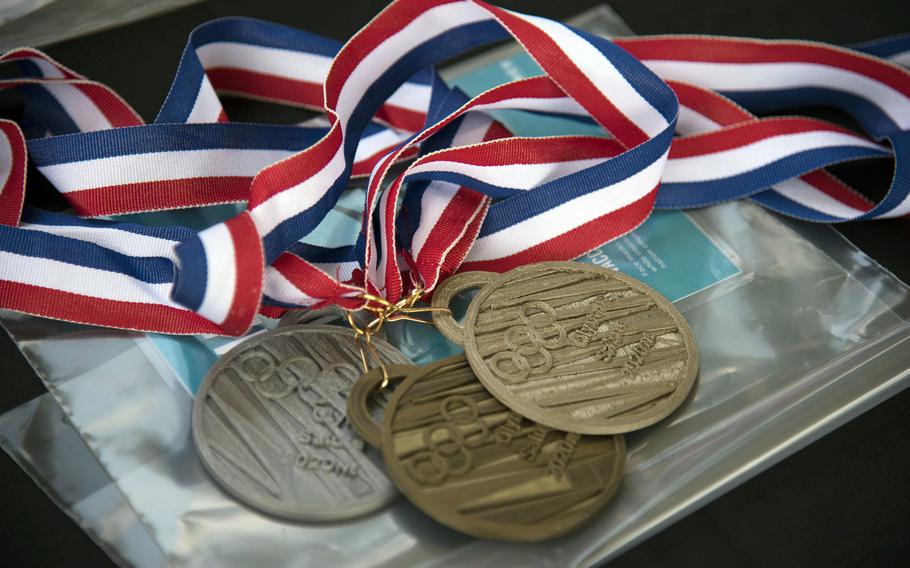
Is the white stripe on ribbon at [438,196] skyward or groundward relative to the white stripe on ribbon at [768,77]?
skyward

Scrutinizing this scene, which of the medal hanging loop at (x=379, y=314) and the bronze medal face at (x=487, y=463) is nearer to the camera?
the bronze medal face at (x=487, y=463)

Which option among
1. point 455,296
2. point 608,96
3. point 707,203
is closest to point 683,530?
point 455,296

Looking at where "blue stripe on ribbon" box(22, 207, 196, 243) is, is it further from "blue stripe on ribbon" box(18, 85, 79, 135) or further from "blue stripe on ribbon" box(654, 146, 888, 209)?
"blue stripe on ribbon" box(654, 146, 888, 209)

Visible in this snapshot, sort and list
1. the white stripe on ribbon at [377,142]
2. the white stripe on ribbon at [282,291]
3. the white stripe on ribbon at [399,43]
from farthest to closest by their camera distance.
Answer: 1. the white stripe on ribbon at [377,142]
2. the white stripe on ribbon at [399,43]
3. the white stripe on ribbon at [282,291]

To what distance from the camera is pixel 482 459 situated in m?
1.21

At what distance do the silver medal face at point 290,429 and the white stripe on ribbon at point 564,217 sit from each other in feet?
1.01

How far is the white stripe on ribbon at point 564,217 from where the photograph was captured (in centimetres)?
158

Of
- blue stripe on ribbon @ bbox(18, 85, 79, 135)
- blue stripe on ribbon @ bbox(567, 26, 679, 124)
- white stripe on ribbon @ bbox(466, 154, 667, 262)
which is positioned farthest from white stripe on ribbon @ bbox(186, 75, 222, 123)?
blue stripe on ribbon @ bbox(567, 26, 679, 124)

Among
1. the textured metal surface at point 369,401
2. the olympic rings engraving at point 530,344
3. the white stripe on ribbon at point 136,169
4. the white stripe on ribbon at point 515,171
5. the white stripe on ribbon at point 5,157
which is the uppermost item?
the white stripe on ribbon at point 5,157

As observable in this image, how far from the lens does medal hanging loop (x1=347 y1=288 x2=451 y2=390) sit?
1.35m

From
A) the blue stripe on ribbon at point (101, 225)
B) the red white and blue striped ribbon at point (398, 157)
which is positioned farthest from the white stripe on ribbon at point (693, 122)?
the blue stripe on ribbon at point (101, 225)

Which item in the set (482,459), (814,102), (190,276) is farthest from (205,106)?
(814,102)

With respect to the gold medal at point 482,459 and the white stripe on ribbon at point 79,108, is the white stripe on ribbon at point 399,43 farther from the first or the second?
the gold medal at point 482,459

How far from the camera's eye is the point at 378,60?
5.64 ft
